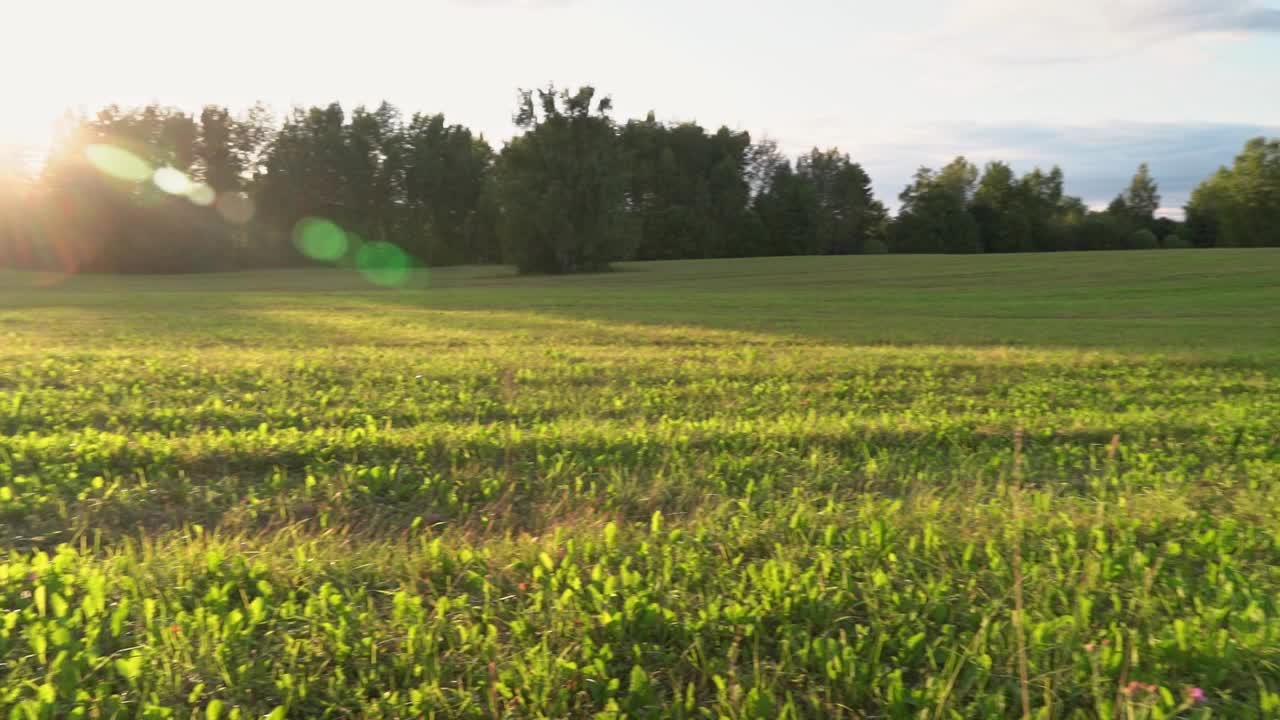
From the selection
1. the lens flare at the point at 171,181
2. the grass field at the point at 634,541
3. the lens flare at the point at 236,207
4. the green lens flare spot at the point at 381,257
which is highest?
the lens flare at the point at 171,181

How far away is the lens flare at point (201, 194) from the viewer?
73750mm

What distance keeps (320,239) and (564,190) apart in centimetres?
3218

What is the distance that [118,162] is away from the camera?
68.6m

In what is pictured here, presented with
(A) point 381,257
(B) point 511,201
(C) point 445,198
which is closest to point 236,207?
(A) point 381,257

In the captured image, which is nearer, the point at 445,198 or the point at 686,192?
the point at 445,198

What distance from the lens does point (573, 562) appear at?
403cm

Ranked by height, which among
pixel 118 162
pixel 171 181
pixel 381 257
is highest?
pixel 118 162

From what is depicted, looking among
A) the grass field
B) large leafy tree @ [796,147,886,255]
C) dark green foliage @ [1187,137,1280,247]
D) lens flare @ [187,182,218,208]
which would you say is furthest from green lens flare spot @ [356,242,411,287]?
dark green foliage @ [1187,137,1280,247]

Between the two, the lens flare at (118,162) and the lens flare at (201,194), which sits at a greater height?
the lens flare at (118,162)

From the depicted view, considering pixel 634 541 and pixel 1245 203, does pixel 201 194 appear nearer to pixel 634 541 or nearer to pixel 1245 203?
pixel 634 541

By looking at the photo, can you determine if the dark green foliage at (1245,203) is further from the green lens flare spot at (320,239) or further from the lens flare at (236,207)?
the lens flare at (236,207)

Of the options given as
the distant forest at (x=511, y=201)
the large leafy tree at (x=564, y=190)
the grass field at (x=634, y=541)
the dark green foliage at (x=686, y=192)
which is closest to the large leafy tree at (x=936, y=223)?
the distant forest at (x=511, y=201)

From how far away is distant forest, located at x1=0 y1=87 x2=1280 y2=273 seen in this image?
60.6m

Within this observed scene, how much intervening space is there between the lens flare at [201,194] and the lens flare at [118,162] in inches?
174
